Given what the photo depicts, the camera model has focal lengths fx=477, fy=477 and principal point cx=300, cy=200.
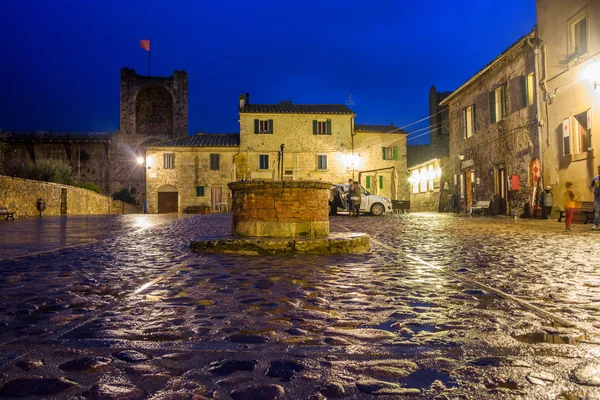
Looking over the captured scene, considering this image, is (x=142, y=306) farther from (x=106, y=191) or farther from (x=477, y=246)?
(x=106, y=191)

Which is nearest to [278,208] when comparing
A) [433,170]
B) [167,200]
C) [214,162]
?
[433,170]

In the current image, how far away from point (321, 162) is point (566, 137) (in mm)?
24295

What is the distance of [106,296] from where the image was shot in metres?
3.78

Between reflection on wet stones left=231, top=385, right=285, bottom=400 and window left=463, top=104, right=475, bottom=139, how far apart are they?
24.3m

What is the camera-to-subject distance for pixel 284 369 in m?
2.09

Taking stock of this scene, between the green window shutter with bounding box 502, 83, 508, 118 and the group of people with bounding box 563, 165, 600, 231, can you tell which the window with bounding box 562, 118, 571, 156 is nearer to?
the green window shutter with bounding box 502, 83, 508, 118

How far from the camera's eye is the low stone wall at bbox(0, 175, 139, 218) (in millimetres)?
20805

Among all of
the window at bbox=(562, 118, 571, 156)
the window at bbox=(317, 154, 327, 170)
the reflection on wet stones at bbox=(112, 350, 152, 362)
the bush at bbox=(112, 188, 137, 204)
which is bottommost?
the reflection on wet stones at bbox=(112, 350, 152, 362)

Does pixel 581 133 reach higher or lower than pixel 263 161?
lower

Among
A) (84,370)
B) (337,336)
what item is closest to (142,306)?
(84,370)

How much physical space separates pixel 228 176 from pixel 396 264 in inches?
1351

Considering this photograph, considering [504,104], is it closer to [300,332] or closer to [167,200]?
[300,332]

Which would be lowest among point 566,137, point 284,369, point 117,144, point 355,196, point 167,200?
point 284,369

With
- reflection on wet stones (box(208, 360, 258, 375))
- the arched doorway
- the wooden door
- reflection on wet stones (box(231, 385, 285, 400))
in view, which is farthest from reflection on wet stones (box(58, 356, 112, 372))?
the wooden door
